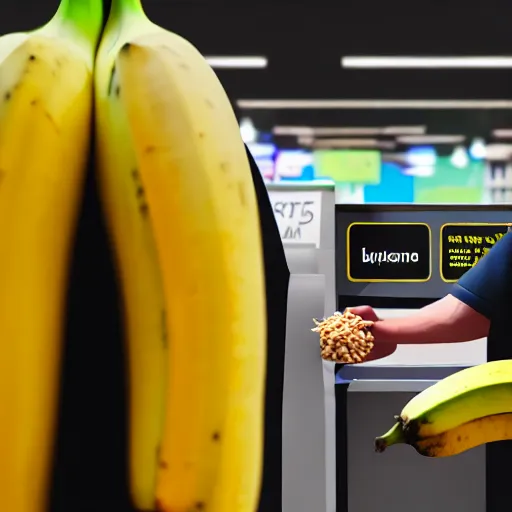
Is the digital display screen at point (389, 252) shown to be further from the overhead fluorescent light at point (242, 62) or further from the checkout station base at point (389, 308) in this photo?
the overhead fluorescent light at point (242, 62)

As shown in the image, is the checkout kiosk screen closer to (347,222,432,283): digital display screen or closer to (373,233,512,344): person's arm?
(347,222,432,283): digital display screen

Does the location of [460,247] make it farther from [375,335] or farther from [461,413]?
[461,413]

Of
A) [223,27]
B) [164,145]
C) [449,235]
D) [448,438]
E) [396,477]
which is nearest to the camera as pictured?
[164,145]

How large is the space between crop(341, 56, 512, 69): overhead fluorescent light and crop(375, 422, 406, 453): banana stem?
8.02ft

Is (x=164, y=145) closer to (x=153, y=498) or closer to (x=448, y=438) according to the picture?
(x=153, y=498)

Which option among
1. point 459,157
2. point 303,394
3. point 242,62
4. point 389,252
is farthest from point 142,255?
point 459,157

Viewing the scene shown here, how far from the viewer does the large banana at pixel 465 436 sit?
774 millimetres

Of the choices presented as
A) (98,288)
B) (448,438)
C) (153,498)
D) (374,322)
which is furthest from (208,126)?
(374,322)

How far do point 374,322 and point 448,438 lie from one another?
313mm

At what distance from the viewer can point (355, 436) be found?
1.76m

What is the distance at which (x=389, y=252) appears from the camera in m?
1.59

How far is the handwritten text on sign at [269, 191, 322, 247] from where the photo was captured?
1477 mm

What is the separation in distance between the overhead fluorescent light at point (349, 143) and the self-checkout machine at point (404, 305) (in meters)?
1.59

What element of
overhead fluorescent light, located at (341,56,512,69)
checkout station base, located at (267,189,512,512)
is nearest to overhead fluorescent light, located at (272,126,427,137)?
overhead fluorescent light, located at (341,56,512,69)
